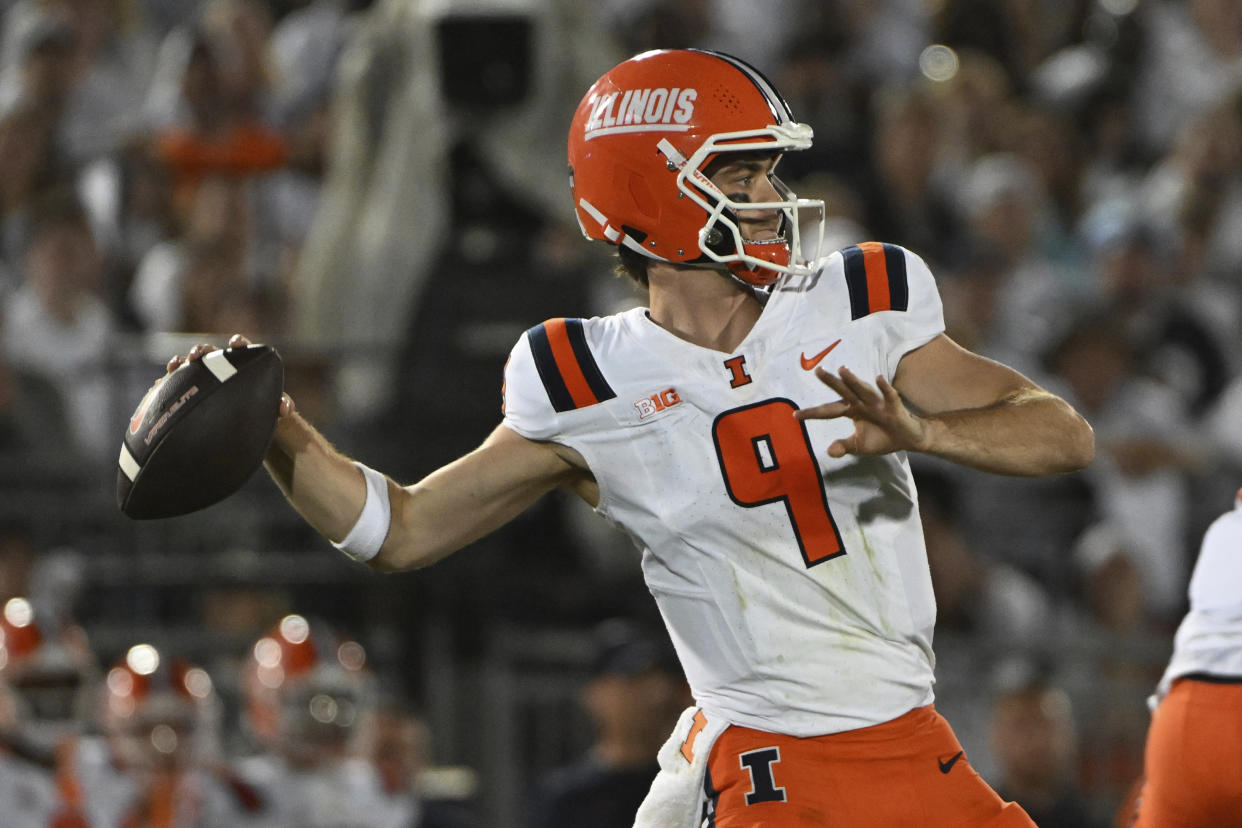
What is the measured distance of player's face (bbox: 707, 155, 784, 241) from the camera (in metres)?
3.65

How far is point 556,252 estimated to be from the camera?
830cm

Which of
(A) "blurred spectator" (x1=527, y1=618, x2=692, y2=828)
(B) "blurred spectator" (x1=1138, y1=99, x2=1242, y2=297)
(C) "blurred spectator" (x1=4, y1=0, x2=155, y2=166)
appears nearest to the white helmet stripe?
(A) "blurred spectator" (x1=527, y1=618, x2=692, y2=828)

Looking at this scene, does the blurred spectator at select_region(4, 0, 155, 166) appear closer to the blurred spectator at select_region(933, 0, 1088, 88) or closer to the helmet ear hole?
the blurred spectator at select_region(933, 0, 1088, 88)

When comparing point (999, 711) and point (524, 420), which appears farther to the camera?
point (999, 711)

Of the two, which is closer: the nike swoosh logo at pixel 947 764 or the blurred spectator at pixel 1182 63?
the nike swoosh logo at pixel 947 764

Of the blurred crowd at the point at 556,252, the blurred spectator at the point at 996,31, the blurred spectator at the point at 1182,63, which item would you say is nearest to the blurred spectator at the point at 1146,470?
the blurred crowd at the point at 556,252

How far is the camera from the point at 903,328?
3586 millimetres

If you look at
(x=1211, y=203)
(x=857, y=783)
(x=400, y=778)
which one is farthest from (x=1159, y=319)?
(x=857, y=783)

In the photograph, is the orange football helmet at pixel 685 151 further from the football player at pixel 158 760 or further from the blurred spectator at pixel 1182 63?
the blurred spectator at pixel 1182 63

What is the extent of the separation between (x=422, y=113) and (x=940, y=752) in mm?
5754

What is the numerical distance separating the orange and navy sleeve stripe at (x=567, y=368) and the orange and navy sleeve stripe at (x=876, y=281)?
492 millimetres

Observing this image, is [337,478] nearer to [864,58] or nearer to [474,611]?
[474,611]

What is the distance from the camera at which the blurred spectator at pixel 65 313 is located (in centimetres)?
809

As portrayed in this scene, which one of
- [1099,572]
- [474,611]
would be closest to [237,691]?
[474,611]
